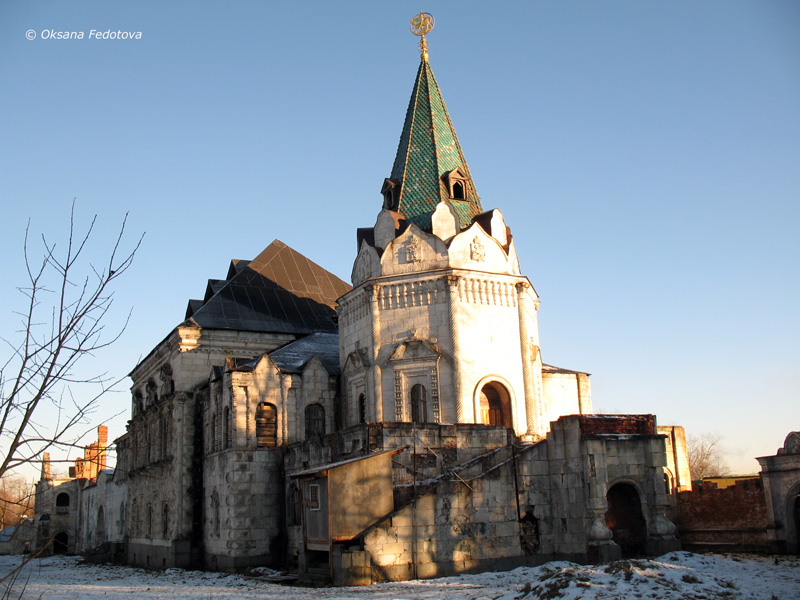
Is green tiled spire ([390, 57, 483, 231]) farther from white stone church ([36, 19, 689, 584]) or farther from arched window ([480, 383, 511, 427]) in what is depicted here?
arched window ([480, 383, 511, 427])

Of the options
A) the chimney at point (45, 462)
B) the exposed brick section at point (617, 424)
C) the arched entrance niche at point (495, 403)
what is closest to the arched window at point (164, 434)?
the arched entrance niche at point (495, 403)

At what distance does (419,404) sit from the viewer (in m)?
26.6

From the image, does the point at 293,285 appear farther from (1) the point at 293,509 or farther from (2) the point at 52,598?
(2) the point at 52,598

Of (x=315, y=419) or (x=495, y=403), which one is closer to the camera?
(x=495, y=403)

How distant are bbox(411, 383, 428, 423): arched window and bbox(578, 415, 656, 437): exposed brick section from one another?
7.28 m

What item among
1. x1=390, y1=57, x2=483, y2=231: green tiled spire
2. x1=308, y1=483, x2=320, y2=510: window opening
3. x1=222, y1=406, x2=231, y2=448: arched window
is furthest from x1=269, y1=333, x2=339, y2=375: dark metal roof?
x1=308, y1=483, x2=320, y2=510: window opening

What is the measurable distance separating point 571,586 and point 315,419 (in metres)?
16.5

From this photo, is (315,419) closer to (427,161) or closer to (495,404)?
(495,404)

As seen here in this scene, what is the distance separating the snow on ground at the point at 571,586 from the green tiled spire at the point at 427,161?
1401cm

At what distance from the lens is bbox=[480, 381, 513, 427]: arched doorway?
26578mm

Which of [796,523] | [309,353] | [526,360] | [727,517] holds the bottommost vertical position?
[796,523]

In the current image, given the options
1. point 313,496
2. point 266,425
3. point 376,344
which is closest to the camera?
point 313,496

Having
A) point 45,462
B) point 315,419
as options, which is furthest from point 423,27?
point 45,462

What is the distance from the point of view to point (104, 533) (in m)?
47.4
